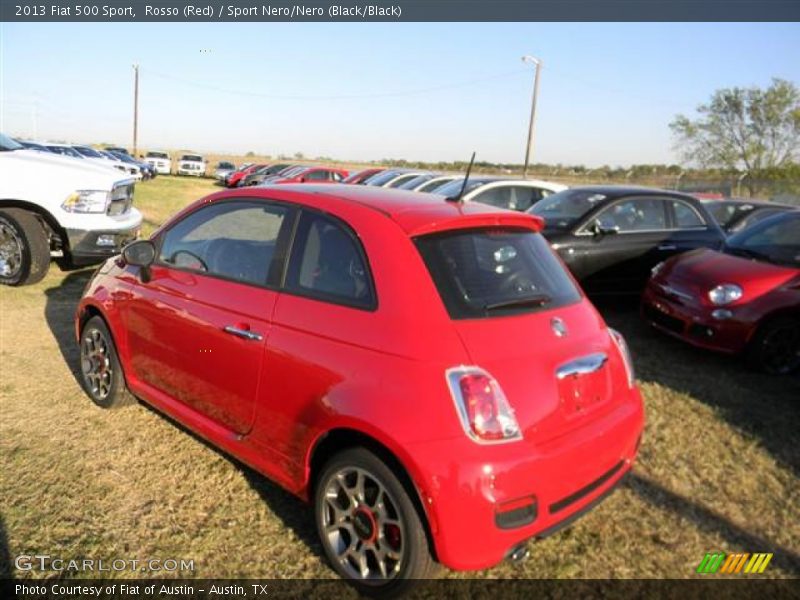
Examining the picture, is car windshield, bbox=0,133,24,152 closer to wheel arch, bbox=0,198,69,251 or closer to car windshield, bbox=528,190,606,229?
wheel arch, bbox=0,198,69,251

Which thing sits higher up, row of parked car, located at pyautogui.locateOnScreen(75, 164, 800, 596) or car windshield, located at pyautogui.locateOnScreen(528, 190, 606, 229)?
car windshield, located at pyautogui.locateOnScreen(528, 190, 606, 229)

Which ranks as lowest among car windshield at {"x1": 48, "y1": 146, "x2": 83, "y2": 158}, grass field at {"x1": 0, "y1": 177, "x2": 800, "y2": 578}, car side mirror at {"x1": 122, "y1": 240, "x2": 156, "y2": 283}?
grass field at {"x1": 0, "y1": 177, "x2": 800, "y2": 578}

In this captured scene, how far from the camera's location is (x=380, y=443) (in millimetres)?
2289

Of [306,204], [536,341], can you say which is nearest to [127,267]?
[306,204]

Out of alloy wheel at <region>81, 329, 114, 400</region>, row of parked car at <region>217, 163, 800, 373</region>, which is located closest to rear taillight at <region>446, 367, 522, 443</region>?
row of parked car at <region>217, 163, 800, 373</region>

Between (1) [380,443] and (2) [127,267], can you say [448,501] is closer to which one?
(1) [380,443]

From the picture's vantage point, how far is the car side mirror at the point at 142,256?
11.8 feet

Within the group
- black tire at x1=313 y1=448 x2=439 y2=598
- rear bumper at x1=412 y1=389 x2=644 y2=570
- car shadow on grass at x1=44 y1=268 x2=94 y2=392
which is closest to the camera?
rear bumper at x1=412 y1=389 x2=644 y2=570

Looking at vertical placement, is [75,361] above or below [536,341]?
below

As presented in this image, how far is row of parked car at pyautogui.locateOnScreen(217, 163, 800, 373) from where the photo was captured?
5195 mm

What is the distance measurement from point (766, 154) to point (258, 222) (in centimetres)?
4171

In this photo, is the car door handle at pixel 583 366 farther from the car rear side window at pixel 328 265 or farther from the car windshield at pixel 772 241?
the car windshield at pixel 772 241

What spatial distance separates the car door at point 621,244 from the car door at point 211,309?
178 inches

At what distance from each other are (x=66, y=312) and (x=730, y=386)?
265 inches
